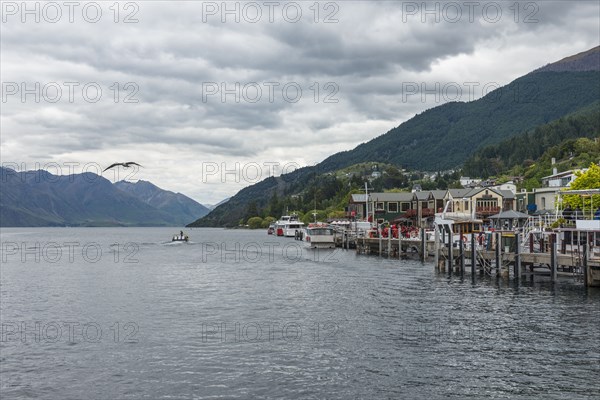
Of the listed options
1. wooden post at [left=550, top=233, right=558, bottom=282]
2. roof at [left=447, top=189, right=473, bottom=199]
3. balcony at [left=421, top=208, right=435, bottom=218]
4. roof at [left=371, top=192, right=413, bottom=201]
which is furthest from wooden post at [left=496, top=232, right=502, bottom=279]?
roof at [left=371, top=192, right=413, bottom=201]

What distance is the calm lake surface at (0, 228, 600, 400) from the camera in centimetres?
2517

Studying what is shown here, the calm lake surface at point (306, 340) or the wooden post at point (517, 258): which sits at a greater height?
the wooden post at point (517, 258)

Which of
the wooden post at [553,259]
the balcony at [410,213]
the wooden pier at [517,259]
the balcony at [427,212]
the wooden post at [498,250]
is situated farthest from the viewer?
the balcony at [410,213]

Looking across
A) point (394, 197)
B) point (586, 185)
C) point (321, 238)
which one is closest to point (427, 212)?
point (394, 197)

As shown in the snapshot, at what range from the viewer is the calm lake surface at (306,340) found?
82.6 feet

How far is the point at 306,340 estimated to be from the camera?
33.2 m

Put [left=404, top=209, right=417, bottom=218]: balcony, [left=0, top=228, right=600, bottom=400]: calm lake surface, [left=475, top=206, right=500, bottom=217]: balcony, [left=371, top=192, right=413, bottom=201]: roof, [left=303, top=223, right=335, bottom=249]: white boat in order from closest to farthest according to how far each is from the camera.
Answer: [left=0, top=228, right=600, bottom=400]: calm lake surface → [left=303, top=223, right=335, bottom=249]: white boat → [left=475, top=206, right=500, bottom=217]: balcony → [left=404, top=209, right=417, bottom=218]: balcony → [left=371, top=192, right=413, bottom=201]: roof

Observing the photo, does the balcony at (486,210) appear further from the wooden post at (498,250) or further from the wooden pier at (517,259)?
the wooden post at (498,250)

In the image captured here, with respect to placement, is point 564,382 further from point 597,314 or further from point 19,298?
point 19,298

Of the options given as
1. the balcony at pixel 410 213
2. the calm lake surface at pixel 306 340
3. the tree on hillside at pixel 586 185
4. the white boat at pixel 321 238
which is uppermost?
the tree on hillside at pixel 586 185

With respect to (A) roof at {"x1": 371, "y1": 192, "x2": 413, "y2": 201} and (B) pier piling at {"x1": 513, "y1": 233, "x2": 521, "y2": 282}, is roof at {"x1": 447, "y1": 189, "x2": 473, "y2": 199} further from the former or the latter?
(B) pier piling at {"x1": 513, "y1": 233, "x2": 521, "y2": 282}

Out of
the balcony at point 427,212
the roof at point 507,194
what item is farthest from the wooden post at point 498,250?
the balcony at point 427,212

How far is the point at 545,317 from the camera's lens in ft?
125

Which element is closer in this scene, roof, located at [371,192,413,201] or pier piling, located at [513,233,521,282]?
pier piling, located at [513,233,521,282]
